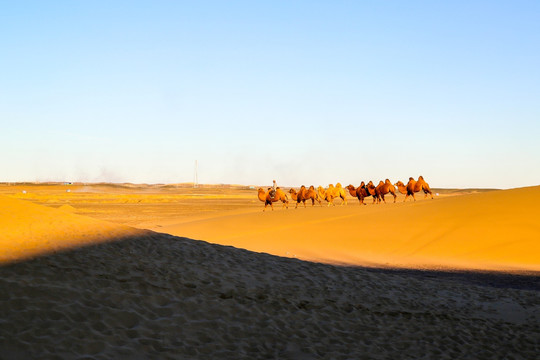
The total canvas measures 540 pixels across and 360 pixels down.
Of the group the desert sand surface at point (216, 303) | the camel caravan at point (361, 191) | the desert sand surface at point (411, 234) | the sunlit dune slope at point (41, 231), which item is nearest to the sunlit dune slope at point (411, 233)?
the desert sand surface at point (411, 234)

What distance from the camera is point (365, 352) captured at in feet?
30.1

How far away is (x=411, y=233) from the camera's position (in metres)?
25.1

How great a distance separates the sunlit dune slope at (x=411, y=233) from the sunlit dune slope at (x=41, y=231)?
927 centimetres

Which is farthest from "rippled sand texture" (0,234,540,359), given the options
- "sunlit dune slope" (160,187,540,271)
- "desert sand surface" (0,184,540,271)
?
"sunlit dune slope" (160,187,540,271)

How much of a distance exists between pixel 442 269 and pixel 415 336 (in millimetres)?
8487

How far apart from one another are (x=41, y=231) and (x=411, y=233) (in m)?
17.3

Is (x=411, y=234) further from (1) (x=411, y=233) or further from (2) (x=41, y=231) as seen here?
(2) (x=41, y=231)

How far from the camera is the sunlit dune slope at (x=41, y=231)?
386 inches

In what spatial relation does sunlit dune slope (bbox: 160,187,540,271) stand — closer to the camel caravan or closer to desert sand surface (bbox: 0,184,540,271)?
desert sand surface (bbox: 0,184,540,271)

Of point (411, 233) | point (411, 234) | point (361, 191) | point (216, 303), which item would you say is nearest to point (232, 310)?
point (216, 303)

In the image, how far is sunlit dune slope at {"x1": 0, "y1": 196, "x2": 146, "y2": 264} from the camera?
9.81m

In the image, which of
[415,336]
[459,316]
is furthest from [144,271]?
[459,316]

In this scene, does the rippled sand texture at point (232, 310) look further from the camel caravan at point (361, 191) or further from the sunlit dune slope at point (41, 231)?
the camel caravan at point (361, 191)

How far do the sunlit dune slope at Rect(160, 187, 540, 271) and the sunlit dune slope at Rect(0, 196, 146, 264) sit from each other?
927 cm
